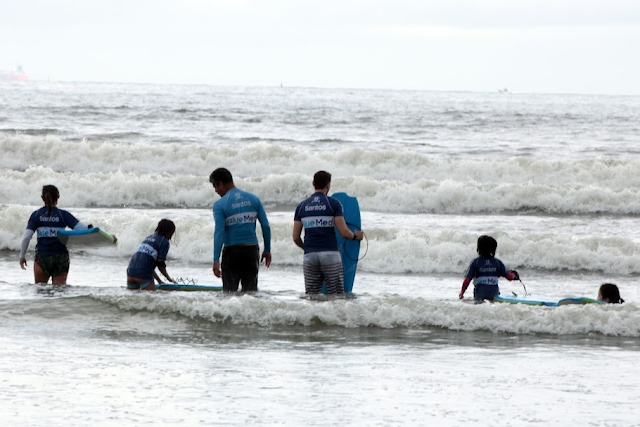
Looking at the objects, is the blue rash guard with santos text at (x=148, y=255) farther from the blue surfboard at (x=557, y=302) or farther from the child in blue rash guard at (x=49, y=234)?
the blue surfboard at (x=557, y=302)

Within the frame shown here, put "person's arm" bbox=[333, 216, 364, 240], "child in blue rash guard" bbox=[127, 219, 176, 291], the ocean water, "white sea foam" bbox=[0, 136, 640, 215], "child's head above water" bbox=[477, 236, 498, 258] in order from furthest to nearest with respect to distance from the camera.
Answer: "white sea foam" bbox=[0, 136, 640, 215]
"child's head above water" bbox=[477, 236, 498, 258]
"child in blue rash guard" bbox=[127, 219, 176, 291]
"person's arm" bbox=[333, 216, 364, 240]
the ocean water

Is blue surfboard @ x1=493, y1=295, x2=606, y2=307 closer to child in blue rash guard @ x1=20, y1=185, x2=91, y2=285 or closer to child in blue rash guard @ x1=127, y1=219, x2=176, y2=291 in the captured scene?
child in blue rash guard @ x1=127, y1=219, x2=176, y2=291

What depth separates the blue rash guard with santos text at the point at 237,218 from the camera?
354 inches

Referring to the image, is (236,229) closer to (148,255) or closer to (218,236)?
(218,236)

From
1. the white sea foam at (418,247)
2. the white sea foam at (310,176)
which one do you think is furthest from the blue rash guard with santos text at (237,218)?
the white sea foam at (310,176)

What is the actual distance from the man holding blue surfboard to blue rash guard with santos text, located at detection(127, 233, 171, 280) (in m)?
1.53

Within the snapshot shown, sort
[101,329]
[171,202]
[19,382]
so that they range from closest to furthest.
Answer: [19,382]
[101,329]
[171,202]

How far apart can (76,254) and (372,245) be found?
201 inches

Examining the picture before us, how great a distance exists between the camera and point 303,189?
74.9 ft

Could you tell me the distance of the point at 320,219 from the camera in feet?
29.2

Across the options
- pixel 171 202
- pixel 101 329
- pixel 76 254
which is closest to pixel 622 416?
pixel 101 329

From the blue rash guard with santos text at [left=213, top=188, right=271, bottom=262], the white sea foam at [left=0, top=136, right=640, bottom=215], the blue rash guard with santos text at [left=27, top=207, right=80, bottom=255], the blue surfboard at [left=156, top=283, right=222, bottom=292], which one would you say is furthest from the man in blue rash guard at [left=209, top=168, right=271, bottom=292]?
the white sea foam at [left=0, top=136, right=640, bottom=215]

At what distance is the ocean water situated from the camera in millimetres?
5930

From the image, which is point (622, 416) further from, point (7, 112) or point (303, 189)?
point (7, 112)
